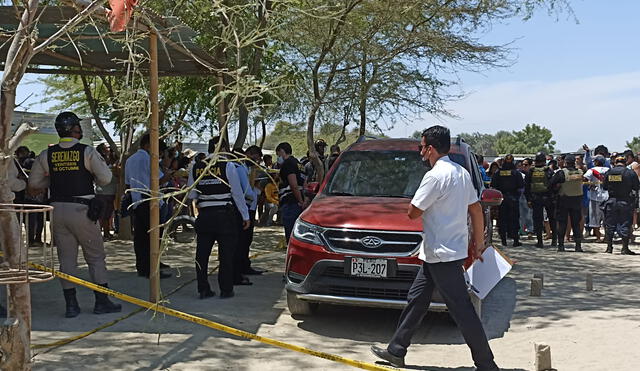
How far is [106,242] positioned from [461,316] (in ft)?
31.6

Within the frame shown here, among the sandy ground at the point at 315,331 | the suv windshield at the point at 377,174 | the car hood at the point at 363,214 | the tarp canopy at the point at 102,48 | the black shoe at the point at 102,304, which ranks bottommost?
the sandy ground at the point at 315,331

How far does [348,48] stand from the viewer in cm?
1414

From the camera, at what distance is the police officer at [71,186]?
278 inches

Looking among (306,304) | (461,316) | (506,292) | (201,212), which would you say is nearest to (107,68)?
(201,212)

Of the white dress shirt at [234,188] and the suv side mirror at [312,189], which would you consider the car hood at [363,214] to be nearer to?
the suv side mirror at [312,189]

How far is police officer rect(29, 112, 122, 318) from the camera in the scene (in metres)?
7.07

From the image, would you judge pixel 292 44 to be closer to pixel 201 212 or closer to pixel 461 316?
pixel 201 212

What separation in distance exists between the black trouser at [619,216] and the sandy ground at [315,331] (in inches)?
141

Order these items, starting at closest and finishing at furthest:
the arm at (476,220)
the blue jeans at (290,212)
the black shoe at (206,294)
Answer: the arm at (476,220) → the black shoe at (206,294) → the blue jeans at (290,212)

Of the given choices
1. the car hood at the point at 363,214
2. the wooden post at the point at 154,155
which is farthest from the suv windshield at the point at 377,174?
the wooden post at the point at 154,155

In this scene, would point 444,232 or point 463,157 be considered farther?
point 463,157

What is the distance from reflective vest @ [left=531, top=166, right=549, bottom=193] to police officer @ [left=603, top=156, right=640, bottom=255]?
4.15 ft

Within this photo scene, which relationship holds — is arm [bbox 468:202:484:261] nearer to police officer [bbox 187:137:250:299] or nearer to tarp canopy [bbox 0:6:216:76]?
tarp canopy [bbox 0:6:216:76]

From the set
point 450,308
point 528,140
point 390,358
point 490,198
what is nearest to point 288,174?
point 490,198
